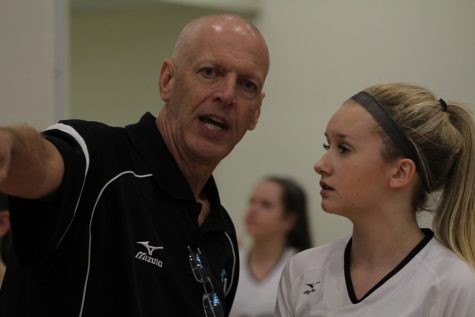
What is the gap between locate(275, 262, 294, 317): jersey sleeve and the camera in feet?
7.26

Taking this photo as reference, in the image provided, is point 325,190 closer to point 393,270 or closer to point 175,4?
point 393,270

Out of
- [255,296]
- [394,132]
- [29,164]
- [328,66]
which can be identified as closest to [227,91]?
[394,132]

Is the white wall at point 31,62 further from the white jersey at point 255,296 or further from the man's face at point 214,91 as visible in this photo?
the white jersey at point 255,296

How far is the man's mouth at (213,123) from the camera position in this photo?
2.17 meters

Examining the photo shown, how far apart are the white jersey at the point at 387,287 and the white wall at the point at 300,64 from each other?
3.00 meters

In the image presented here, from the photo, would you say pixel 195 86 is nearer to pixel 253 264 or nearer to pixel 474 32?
pixel 253 264

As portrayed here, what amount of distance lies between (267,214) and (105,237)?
8.81ft

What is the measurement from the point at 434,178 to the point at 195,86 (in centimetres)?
72

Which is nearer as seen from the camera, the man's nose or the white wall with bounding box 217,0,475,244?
the man's nose

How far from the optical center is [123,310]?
6.23 feet

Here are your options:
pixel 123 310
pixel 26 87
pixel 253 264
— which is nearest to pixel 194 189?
pixel 123 310

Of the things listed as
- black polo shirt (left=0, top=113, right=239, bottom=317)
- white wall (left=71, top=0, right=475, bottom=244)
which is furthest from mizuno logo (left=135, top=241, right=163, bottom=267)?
white wall (left=71, top=0, right=475, bottom=244)

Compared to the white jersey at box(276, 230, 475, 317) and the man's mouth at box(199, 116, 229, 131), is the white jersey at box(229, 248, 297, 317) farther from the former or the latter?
the man's mouth at box(199, 116, 229, 131)

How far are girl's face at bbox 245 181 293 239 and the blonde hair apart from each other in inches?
90.6
